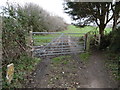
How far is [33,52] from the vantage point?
473cm

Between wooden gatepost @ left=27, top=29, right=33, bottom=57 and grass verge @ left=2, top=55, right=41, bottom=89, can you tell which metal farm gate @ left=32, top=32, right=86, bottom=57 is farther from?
grass verge @ left=2, top=55, right=41, bottom=89

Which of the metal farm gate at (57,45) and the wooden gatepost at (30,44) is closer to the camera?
the wooden gatepost at (30,44)

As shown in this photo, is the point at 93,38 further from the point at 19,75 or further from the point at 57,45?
the point at 19,75

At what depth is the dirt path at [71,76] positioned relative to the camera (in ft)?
9.16

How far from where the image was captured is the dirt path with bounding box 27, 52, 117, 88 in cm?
279

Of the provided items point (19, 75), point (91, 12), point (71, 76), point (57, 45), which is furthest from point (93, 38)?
point (19, 75)

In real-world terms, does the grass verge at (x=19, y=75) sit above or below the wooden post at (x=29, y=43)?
below

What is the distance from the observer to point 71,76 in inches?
128

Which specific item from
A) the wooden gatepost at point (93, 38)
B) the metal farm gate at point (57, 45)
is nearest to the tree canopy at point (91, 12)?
the wooden gatepost at point (93, 38)

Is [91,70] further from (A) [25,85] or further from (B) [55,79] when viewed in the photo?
(A) [25,85]

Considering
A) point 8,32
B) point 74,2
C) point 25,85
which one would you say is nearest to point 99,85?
point 25,85

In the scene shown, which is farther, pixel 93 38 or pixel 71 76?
pixel 93 38

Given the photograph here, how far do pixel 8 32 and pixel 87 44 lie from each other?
4400mm

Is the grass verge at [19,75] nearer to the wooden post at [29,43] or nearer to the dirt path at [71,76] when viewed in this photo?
the dirt path at [71,76]
